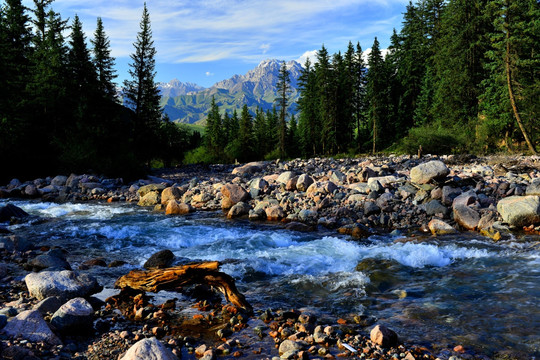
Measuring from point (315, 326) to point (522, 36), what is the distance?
31949 millimetres

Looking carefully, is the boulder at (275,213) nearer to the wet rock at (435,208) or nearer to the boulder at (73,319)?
the wet rock at (435,208)

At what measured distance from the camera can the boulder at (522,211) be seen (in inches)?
398

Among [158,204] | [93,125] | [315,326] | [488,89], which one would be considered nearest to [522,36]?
[488,89]

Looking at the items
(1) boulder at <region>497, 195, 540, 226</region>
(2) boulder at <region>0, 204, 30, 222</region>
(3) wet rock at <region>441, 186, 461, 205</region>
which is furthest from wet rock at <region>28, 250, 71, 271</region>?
(1) boulder at <region>497, 195, 540, 226</region>

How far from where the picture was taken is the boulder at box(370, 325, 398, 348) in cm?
438

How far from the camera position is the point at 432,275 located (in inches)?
283

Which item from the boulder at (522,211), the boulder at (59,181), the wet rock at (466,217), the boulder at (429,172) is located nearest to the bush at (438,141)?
the boulder at (429,172)

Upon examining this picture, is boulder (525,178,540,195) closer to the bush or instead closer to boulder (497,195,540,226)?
boulder (497,195,540,226)

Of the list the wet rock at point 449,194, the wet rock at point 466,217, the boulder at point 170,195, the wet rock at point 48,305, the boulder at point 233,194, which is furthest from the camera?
the boulder at point 170,195

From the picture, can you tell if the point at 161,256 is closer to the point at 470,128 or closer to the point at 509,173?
the point at 509,173

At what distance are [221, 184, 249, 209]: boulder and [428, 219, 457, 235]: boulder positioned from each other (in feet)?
26.1

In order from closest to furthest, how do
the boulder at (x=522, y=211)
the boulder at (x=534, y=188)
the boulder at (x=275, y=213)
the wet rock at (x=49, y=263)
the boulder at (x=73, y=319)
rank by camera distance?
the boulder at (x=73, y=319)
the wet rock at (x=49, y=263)
the boulder at (x=522, y=211)
the boulder at (x=534, y=188)
the boulder at (x=275, y=213)

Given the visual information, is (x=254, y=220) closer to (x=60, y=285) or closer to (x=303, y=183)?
(x=303, y=183)

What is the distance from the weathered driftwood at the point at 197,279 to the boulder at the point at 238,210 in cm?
792
